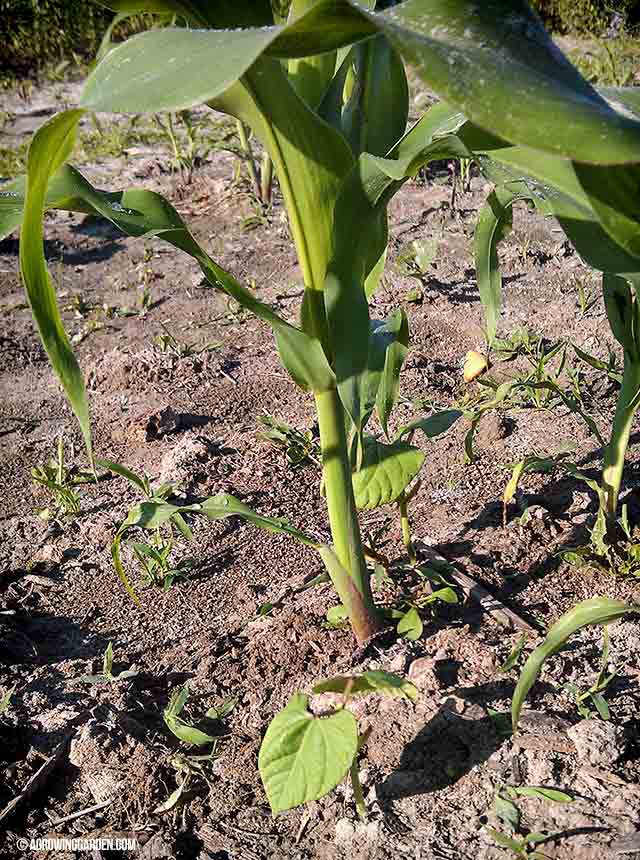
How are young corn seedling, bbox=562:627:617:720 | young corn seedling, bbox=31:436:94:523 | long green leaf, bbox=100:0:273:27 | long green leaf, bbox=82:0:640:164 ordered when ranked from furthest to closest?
young corn seedling, bbox=31:436:94:523, young corn seedling, bbox=562:627:617:720, long green leaf, bbox=100:0:273:27, long green leaf, bbox=82:0:640:164

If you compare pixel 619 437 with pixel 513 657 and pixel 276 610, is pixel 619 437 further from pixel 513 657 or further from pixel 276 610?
pixel 276 610

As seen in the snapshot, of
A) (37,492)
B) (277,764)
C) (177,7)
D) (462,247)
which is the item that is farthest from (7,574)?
(462,247)

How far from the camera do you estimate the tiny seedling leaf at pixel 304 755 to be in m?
1.07

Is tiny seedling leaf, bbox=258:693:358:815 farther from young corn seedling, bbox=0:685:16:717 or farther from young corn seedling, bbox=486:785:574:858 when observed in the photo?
young corn seedling, bbox=0:685:16:717

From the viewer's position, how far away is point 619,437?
1.44 m

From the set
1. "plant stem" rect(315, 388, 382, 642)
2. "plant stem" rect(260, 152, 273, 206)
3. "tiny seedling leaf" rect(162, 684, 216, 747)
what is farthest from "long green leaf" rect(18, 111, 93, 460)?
"plant stem" rect(260, 152, 273, 206)

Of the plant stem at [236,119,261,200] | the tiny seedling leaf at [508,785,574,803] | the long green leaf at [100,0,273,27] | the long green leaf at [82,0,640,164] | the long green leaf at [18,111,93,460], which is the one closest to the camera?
the long green leaf at [82,0,640,164]

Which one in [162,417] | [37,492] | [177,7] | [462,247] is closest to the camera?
[177,7]

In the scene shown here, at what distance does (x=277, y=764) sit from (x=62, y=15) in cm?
558

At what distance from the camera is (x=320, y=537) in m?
1.70

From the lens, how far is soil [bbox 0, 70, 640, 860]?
119 cm

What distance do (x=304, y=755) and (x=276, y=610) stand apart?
439 mm

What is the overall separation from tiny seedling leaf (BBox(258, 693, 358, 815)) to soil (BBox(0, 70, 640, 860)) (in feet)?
0.45

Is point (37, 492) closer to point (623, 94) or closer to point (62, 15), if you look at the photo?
point (623, 94)
